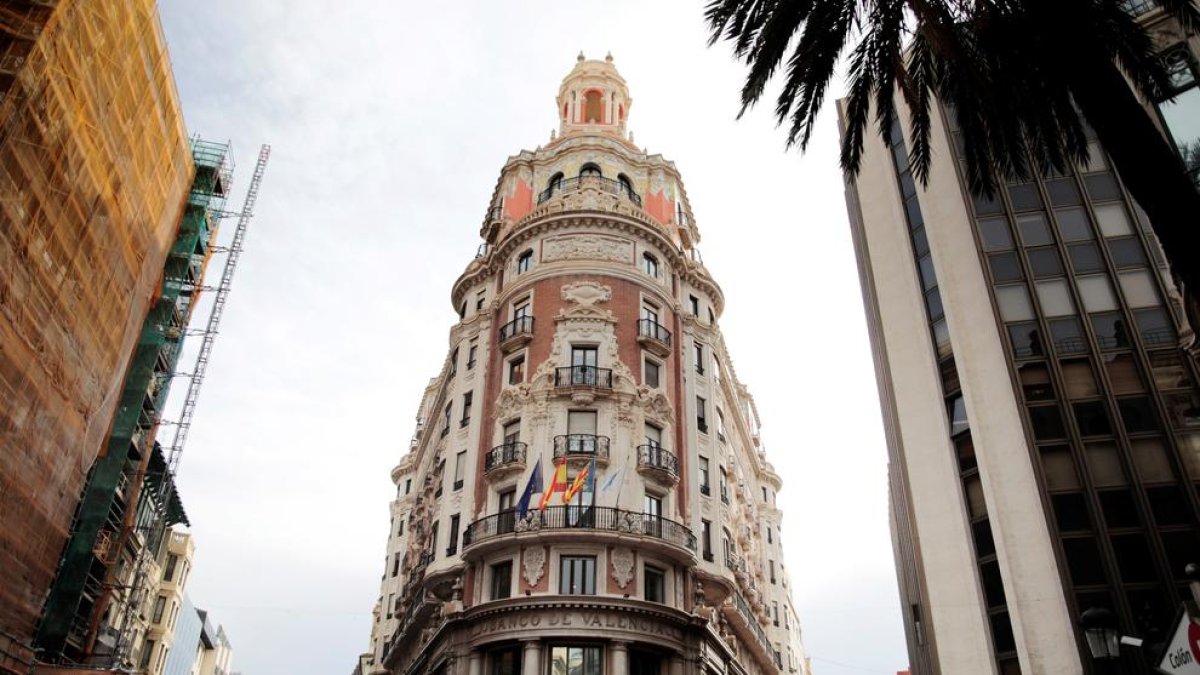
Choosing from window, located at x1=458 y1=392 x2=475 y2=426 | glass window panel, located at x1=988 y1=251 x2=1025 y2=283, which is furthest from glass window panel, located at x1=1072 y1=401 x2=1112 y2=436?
window, located at x1=458 y1=392 x2=475 y2=426

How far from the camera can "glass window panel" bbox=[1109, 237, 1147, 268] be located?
30047 mm

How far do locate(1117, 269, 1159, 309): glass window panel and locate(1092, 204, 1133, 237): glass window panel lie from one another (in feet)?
5.75

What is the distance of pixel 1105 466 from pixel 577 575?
19120 mm

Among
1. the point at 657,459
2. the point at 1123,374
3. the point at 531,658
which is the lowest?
the point at 531,658

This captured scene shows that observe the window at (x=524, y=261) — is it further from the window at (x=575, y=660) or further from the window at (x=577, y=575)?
the window at (x=575, y=660)

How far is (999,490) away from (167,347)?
4744 cm

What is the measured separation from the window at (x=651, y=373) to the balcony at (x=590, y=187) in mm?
9711

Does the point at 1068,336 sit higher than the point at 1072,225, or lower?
lower

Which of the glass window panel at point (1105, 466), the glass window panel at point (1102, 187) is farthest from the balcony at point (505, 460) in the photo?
the glass window panel at point (1102, 187)

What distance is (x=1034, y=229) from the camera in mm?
32188

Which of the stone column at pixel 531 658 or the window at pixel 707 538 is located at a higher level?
the window at pixel 707 538

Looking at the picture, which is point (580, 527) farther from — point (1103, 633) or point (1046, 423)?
point (1103, 633)

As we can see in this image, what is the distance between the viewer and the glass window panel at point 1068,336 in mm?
29406

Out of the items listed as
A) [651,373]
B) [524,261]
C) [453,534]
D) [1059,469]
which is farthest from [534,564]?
[1059,469]
